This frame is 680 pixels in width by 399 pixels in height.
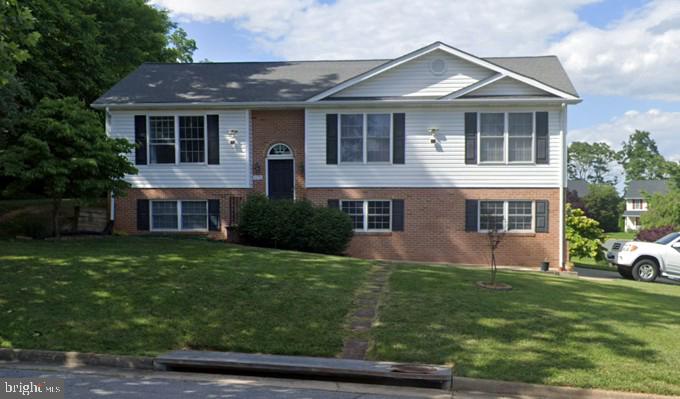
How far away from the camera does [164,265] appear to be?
38.2 ft

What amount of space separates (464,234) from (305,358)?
39.1 ft

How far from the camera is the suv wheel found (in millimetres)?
17156

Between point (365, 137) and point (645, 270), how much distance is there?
9629 mm

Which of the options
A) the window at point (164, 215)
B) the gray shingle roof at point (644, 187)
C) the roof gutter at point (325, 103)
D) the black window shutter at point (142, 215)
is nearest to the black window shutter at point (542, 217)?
the roof gutter at point (325, 103)

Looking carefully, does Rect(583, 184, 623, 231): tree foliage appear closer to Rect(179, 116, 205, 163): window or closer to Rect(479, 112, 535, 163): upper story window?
Rect(479, 112, 535, 163): upper story window

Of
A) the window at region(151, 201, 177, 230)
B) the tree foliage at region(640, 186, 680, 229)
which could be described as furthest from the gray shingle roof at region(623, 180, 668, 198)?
the window at region(151, 201, 177, 230)

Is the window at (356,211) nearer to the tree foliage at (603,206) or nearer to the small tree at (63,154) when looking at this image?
the small tree at (63,154)

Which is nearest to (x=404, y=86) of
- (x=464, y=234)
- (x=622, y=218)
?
(x=464, y=234)

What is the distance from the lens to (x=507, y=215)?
18.4 meters

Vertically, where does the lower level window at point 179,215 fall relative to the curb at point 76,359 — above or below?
above

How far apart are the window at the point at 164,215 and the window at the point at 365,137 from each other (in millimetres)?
6043

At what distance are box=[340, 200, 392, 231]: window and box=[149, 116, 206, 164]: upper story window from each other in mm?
5318

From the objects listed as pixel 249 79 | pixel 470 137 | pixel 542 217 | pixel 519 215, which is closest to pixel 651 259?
pixel 542 217

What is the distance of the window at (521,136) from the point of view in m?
18.2
